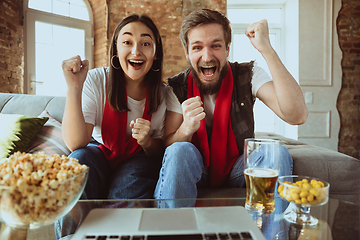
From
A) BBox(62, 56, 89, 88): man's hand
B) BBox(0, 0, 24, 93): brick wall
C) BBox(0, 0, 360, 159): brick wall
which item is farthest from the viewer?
BBox(0, 0, 360, 159): brick wall

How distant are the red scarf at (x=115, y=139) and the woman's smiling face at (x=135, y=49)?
0.21 meters

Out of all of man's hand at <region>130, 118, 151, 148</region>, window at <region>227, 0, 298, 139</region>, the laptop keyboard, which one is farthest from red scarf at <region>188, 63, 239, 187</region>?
window at <region>227, 0, 298, 139</region>

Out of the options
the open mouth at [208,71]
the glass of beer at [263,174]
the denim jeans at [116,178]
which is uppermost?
the open mouth at [208,71]

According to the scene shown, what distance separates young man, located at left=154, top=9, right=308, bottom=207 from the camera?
1.09 meters

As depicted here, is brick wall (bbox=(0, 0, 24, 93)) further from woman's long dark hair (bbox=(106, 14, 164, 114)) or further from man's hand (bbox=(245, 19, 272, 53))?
man's hand (bbox=(245, 19, 272, 53))

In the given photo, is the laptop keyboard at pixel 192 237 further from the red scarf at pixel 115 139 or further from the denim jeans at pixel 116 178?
the red scarf at pixel 115 139

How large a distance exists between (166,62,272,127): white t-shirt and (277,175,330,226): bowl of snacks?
0.66m

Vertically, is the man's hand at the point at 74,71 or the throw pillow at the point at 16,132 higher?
the man's hand at the point at 74,71

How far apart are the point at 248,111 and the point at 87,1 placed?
10.7ft

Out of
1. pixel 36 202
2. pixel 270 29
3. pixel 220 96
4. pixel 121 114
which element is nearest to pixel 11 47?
pixel 121 114

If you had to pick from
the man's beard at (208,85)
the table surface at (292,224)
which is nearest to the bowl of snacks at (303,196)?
the table surface at (292,224)

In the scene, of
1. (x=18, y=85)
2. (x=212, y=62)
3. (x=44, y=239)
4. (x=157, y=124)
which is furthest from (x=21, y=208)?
(x=18, y=85)

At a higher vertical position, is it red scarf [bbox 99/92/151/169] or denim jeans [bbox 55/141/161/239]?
red scarf [bbox 99/92/151/169]

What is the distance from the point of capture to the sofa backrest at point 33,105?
151 centimetres
